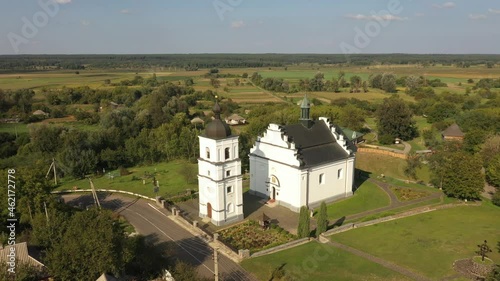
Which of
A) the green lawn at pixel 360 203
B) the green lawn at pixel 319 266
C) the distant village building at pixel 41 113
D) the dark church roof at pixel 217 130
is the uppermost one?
the dark church roof at pixel 217 130

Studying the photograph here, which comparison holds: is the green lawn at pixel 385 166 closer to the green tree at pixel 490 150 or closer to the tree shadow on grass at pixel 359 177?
the tree shadow on grass at pixel 359 177

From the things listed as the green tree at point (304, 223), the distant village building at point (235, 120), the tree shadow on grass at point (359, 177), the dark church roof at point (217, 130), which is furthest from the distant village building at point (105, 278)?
the distant village building at point (235, 120)

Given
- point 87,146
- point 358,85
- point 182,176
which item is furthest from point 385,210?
point 358,85

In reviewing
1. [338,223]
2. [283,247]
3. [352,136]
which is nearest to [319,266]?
[283,247]

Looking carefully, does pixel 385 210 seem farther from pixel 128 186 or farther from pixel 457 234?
pixel 128 186

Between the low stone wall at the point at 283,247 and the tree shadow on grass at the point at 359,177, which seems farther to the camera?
the tree shadow on grass at the point at 359,177

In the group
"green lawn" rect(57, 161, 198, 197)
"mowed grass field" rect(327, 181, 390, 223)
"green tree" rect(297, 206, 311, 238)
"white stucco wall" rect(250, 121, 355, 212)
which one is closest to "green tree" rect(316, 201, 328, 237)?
"green tree" rect(297, 206, 311, 238)

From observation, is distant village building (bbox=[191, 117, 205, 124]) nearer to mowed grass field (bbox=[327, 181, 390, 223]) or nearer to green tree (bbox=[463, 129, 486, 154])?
mowed grass field (bbox=[327, 181, 390, 223])
